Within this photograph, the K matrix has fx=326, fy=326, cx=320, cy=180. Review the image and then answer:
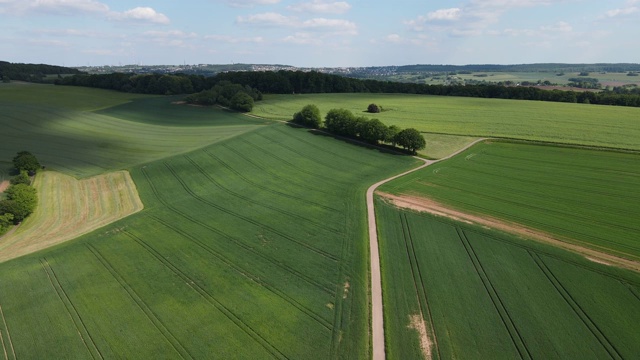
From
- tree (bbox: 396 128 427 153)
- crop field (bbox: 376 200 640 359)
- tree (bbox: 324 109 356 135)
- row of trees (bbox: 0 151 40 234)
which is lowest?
crop field (bbox: 376 200 640 359)

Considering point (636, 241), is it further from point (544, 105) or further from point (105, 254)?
point (544, 105)

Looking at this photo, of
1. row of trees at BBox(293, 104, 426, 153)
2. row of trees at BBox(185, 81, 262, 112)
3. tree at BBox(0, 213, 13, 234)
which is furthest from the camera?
row of trees at BBox(185, 81, 262, 112)

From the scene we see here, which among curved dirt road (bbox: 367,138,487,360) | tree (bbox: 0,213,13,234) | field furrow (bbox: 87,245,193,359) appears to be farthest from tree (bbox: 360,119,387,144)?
tree (bbox: 0,213,13,234)

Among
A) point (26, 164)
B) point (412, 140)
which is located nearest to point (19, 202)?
point (26, 164)

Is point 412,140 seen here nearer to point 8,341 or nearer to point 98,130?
point 8,341

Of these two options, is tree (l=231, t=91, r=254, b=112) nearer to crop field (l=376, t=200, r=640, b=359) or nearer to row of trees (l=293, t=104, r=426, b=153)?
row of trees (l=293, t=104, r=426, b=153)

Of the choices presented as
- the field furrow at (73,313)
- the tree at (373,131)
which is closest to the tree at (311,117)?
the tree at (373,131)

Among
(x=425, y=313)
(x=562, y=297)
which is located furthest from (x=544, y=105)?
(x=425, y=313)
